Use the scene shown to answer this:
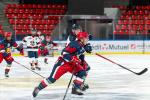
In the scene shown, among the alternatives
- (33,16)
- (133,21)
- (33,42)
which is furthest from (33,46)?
(33,16)

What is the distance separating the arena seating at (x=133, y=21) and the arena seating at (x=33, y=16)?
3206 millimetres

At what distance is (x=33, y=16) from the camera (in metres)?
26.0

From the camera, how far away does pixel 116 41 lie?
74.1 feet

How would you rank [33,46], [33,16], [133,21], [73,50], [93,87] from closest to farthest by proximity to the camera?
[73,50] → [93,87] → [33,46] → [133,21] → [33,16]

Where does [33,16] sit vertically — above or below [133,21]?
above

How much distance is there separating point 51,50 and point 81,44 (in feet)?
43.3

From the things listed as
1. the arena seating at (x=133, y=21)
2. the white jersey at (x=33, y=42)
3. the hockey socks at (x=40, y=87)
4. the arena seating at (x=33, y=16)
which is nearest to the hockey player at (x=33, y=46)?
the white jersey at (x=33, y=42)

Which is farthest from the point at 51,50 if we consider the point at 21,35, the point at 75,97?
the point at 75,97

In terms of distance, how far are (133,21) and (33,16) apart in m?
5.51

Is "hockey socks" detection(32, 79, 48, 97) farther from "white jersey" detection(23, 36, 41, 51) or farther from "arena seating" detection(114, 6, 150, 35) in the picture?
"arena seating" detection(114, 6, 150, 35)

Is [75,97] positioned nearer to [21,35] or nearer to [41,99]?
[41,99]

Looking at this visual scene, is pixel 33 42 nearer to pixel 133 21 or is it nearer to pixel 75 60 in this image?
pixel 75 60

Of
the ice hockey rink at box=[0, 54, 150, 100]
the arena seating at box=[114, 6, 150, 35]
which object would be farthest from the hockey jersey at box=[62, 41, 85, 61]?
the arena seating at box=[114, 6, 150, 35]

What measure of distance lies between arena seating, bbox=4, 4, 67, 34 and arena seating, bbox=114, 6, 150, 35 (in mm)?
3206
